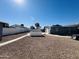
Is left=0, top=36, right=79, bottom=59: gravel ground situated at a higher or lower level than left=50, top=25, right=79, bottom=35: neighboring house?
lower

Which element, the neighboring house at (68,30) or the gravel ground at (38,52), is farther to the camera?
the neighboring house at (68,30)

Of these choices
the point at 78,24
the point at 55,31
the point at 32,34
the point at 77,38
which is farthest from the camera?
the point at 55,31

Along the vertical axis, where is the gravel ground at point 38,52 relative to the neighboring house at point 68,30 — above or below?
below

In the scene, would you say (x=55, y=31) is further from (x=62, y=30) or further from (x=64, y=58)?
(x=64, y=58)

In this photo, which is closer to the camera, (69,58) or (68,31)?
(69,58)

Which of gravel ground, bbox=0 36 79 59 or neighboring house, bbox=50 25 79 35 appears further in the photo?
neighboring house, bbox=50 25 79 35

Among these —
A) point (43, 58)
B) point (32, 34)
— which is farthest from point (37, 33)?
point (43, 58)

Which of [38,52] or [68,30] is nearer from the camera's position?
[38,52]

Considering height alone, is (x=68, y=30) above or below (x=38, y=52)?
above

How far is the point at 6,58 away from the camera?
7223 millimetres

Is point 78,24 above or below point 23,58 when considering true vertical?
above

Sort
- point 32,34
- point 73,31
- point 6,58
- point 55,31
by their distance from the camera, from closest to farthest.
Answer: point 6,58
point 32,34
point 73,31
point 55,31

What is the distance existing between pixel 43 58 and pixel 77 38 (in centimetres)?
1542

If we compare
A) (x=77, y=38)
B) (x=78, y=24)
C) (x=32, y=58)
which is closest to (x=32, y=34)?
(x=77, y=38)
